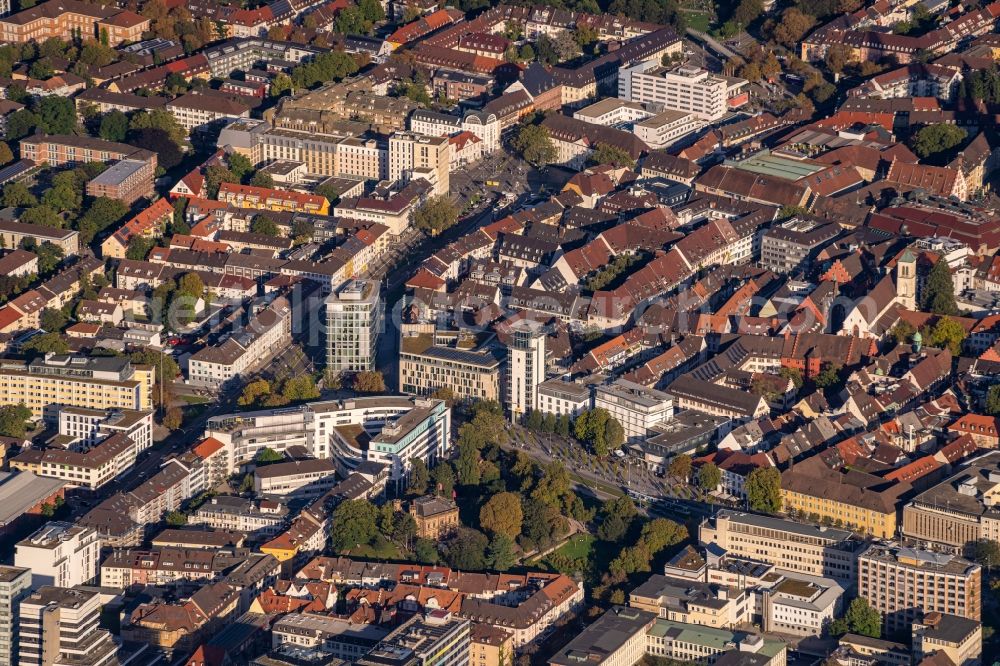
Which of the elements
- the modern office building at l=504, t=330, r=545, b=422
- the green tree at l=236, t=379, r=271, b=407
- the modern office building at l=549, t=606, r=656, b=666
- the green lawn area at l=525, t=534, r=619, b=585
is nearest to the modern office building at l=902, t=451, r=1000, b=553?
the green lawn area at l=525, t=534, r=619, b=585

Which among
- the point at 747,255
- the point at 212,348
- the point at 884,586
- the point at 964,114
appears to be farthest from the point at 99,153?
the point at 884,586

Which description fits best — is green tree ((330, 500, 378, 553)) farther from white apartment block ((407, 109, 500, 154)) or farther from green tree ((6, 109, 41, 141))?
green tree ((6, 109, 41, 141))

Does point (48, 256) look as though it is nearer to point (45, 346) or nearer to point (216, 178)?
point (45, 346)

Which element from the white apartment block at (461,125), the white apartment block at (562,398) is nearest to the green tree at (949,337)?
the white apartment block at (562,398)

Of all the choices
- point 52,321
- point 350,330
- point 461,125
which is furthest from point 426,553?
point 461,125

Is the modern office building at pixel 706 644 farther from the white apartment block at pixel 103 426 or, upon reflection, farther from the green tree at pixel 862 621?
the white apartment block at pixel 103 426

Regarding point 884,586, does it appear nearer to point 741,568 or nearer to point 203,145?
point 741,568

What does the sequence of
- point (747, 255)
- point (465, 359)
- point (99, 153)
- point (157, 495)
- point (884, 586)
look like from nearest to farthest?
point (884, 586), point (157, 495), point (465, 359), point (747, 255), point (99, 153)
